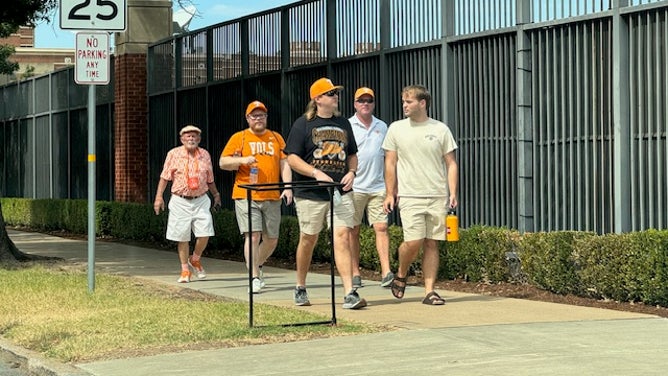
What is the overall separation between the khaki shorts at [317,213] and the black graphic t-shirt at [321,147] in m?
0.06

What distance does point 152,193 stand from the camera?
24.9 m

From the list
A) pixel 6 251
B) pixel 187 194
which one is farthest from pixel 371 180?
pixel 6 251

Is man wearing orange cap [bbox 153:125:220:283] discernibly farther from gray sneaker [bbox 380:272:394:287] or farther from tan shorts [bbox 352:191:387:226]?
gray sneaker [bbox 380:272:394:287]

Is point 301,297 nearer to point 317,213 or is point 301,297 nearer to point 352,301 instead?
point 352,301

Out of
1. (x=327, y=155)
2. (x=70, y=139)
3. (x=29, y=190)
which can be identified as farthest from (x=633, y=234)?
(x=29, y=190)

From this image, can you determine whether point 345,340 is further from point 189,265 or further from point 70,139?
point 70,139

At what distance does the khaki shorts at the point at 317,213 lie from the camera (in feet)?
36.6

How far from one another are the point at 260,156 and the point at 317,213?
2048mm

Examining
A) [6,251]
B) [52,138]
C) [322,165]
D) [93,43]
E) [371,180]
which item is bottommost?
[6,251]

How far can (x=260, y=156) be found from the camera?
13148 mm

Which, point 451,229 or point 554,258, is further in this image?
point 554,258

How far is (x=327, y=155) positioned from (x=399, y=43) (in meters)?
4.95

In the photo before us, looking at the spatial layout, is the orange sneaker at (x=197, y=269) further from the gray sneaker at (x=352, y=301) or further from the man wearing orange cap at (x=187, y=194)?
the gray sneaker at (x=352, y=301)

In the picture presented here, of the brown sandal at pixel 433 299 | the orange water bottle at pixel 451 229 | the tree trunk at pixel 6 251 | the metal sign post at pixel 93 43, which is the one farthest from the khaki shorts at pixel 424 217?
the tree trunk at pixel 6 251
